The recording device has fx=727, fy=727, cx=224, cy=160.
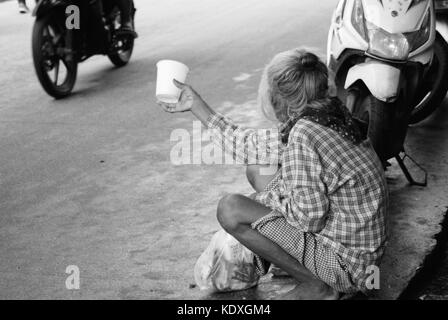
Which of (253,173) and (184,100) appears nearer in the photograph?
(184,100)

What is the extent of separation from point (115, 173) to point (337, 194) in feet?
7.31

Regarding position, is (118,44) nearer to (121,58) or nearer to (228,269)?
(121,58)

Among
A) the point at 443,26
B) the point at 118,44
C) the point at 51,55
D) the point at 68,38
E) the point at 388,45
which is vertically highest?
the point at 388,45

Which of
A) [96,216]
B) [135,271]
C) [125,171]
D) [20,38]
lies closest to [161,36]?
[20,38]

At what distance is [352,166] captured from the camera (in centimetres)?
276

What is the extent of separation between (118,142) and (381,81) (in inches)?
84.6

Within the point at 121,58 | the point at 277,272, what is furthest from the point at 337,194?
the point at 121,58

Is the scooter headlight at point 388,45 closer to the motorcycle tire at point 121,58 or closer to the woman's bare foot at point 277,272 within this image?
the woman's bare foot at point 277,272

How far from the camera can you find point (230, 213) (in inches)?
114

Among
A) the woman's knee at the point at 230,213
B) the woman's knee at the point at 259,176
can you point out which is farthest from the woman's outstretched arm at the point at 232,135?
the woman's knee at the point at 230,213

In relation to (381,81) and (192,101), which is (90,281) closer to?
(192,101)

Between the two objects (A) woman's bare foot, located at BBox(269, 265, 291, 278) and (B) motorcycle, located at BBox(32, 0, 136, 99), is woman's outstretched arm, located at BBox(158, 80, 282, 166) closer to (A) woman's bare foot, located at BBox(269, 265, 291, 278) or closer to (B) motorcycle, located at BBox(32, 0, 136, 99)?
(A) woman's bare foot, located at BBox(269, 265, 291, 278)
